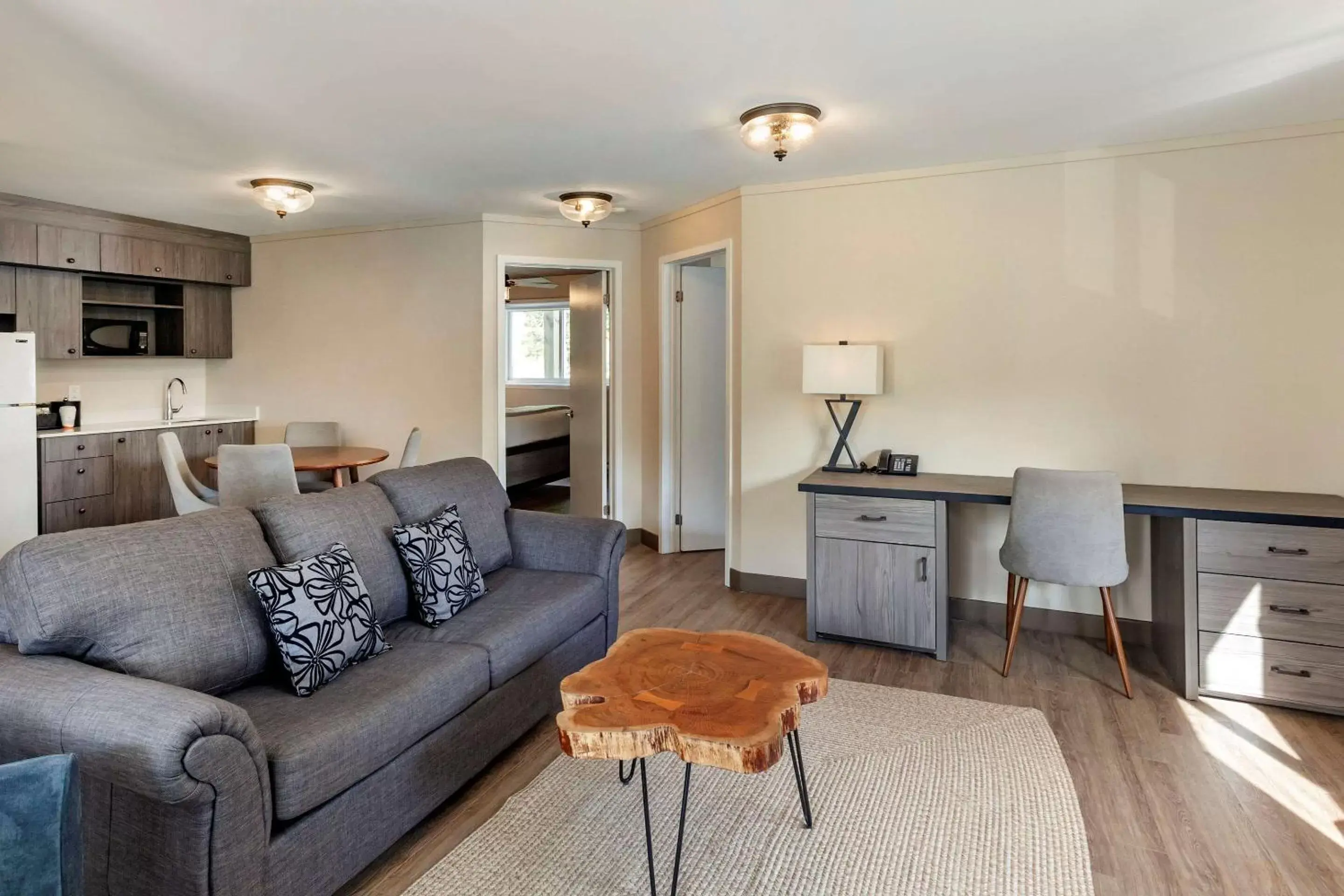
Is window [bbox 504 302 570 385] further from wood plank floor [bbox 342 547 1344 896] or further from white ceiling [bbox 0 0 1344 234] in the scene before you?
wood plank floor [bbox 342 547 1344 896]

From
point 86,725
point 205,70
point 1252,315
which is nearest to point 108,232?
point 205,70

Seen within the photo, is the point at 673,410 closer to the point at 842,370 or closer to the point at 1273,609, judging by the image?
the point at 842,370

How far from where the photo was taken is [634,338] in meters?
5.50

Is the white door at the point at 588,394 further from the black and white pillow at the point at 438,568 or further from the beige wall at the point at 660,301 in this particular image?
the black and white pillow at the point at 438,568

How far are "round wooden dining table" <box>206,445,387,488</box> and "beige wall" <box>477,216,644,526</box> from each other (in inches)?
28.8

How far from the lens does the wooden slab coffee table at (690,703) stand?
170 centimetres

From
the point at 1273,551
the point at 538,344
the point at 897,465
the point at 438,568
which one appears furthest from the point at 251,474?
the point at 538,344

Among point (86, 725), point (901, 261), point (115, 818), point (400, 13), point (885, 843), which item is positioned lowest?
point (885, 843)

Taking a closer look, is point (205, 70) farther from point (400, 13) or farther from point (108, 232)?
point (108, 232)

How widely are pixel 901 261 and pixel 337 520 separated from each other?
2994 millimetres

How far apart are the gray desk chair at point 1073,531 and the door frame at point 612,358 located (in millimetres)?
2717

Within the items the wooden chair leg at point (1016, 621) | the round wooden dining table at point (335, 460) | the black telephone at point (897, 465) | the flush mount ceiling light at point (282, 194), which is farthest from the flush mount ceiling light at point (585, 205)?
the wooden chair leg at point (1016, 621)

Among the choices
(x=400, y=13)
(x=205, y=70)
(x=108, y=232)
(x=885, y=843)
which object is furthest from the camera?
(x=108, y=232)

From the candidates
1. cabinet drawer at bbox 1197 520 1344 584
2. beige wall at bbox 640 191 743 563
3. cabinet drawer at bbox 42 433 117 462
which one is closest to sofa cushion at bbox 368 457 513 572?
beige wall at bbox 640 191 743 563
